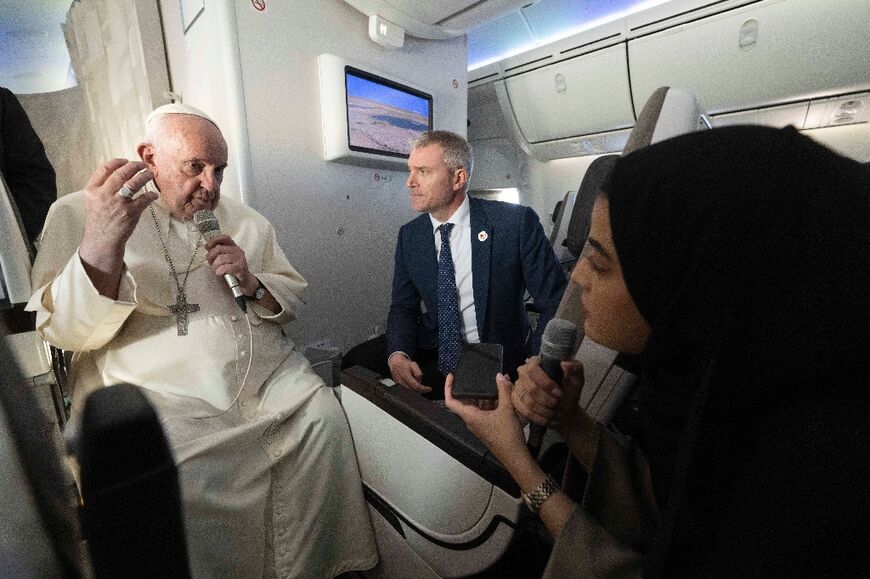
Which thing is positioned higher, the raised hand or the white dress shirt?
the raised hand

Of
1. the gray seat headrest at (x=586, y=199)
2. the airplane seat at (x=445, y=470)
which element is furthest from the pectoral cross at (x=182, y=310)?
the gray seat headrest at (x=586, y=199)

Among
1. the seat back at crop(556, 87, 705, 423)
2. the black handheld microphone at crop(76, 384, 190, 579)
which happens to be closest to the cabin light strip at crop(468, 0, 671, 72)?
the seat back at crop(556, 87, 705, 423)

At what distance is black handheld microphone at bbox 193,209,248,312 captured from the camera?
1260 millimetres

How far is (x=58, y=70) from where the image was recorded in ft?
11.1

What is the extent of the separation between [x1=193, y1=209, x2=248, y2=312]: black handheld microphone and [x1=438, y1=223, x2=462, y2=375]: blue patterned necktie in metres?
0.86

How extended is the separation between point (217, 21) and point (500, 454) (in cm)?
224

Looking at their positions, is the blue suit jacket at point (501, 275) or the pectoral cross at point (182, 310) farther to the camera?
the blue suit jacket at point (501, 275)

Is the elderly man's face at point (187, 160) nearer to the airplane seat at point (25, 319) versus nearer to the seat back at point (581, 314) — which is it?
the airplane seat at point (25, 319)

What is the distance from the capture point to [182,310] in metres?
1.31

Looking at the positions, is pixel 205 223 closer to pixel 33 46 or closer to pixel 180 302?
pixel 180 302

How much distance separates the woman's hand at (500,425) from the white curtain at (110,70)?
2702 mm

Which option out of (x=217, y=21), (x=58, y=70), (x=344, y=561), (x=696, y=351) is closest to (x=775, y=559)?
(x=696, y=351)

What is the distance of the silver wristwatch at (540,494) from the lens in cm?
73

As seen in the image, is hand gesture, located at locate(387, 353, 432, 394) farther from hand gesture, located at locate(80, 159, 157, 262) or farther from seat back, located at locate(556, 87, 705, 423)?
hand gesture, located at locate(80, 159, 157, 262)
